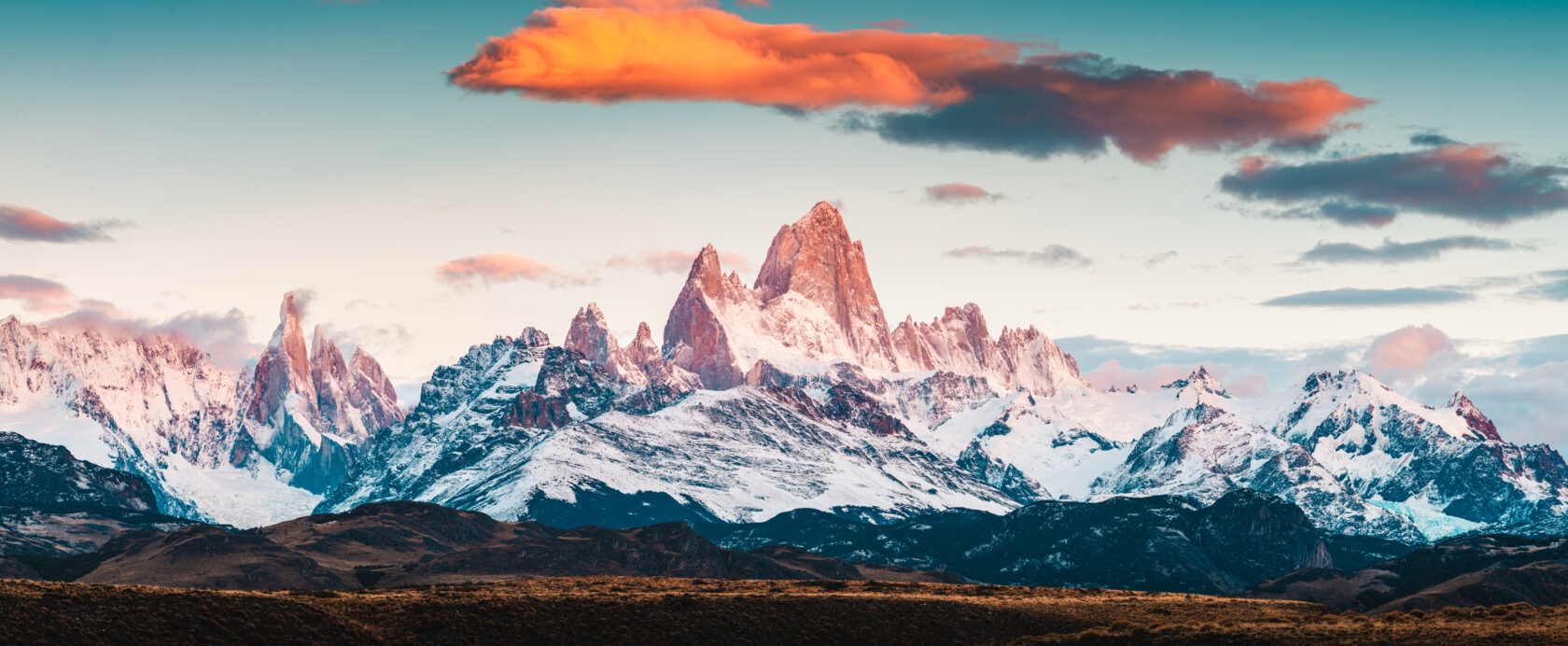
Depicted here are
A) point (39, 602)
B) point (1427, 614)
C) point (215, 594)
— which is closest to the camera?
point (39, 602)

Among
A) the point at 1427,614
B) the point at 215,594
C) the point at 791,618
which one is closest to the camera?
the point at 215,594

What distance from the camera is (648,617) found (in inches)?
7520

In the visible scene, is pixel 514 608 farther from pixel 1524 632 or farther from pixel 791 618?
pixel 1524 632

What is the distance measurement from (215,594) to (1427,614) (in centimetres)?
12408

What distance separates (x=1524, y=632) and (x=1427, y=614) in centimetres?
2963

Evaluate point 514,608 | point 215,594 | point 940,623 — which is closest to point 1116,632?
point 940,623

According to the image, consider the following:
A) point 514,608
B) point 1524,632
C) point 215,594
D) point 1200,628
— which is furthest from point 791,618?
point 1524,632

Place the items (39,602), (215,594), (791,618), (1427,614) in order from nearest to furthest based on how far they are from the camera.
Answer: (39,602) → (215,594) → (1427,614) → (791,618)

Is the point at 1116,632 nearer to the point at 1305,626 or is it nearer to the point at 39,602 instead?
the point at 1305,626

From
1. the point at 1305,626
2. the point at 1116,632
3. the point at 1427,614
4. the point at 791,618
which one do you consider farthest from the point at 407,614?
the point at 1427,614

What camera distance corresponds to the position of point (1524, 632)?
156m

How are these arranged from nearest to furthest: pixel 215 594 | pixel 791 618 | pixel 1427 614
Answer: pixel 215 594 < pixel 1427 614 < pixel 791 618

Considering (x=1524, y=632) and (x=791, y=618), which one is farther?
(x=791, y=618)

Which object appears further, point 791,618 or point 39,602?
point 791,618
